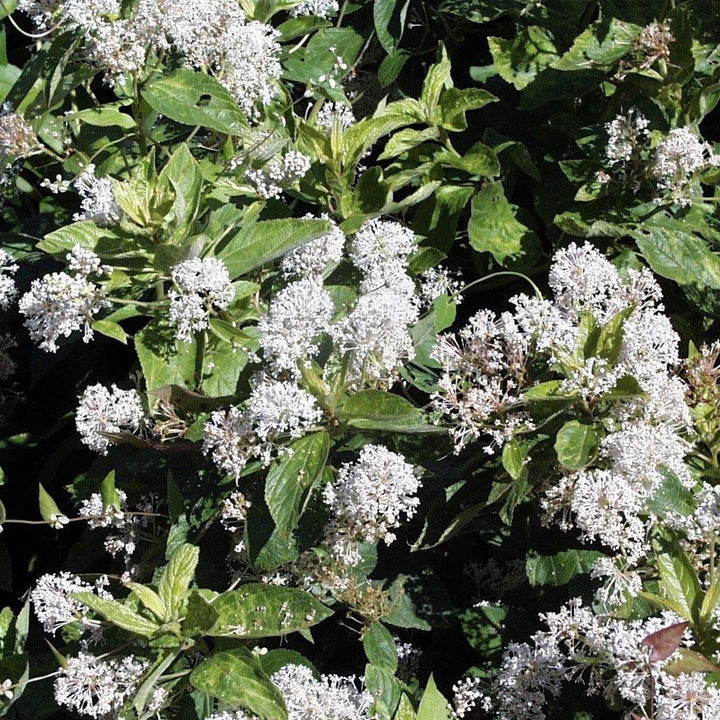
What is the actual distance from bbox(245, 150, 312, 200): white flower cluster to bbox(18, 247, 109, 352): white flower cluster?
506 millimetres

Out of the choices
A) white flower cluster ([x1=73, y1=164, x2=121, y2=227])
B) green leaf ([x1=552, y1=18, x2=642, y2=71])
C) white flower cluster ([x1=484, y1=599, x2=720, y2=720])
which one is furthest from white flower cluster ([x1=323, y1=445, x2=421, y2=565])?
green leaf ([x1=552, y1=18, x2=642, y2=71])

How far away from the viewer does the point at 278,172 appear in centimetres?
242

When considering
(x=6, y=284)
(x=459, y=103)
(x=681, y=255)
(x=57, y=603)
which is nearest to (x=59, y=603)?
(x=57, y=603)

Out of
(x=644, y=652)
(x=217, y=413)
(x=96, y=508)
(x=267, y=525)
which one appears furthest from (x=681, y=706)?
(x=96, y=508)

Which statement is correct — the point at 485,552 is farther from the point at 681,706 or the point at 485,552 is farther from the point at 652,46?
the point at 652,46

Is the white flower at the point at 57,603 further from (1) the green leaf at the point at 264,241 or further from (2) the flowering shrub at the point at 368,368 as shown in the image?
(1) the green leaf at the point at 264,241

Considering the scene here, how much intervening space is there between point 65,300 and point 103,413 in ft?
0.94

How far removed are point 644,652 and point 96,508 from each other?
1239 mm

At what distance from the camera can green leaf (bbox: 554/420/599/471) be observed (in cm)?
199

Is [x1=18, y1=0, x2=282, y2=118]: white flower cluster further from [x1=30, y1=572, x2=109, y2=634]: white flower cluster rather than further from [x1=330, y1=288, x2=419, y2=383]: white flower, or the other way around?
[x1=30, y1=572, x2=109, y2=634]: white flower cluster

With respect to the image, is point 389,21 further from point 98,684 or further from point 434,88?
point 98,684

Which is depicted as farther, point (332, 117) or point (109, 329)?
point (332, 117)

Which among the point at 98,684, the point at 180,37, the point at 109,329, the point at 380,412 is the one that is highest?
the point at 180,37

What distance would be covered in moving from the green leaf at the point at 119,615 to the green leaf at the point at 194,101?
1.08 metres
